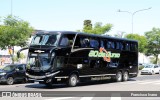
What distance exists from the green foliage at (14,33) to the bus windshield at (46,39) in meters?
16.8

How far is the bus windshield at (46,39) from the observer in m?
21.4

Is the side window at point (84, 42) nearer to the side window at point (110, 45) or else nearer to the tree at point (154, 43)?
the side window at point (110, 45)

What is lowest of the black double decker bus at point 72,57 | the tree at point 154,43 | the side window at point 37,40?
the black double decker bus at point 72,57

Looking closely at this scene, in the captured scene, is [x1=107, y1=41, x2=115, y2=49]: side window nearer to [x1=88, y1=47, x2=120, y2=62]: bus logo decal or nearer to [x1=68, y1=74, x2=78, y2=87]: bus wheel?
[x1=88, y1=47, x2=120, y2=62]: bus logo decal

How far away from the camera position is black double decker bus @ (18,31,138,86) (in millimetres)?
21094

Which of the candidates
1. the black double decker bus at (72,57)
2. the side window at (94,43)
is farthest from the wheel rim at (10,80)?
the side window at (94,43)

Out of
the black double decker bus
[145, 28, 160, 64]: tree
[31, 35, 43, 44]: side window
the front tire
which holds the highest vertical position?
[145, 28, 160, 64]: tree

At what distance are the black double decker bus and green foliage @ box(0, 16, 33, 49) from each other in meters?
14.7

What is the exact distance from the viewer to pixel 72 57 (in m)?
22.5

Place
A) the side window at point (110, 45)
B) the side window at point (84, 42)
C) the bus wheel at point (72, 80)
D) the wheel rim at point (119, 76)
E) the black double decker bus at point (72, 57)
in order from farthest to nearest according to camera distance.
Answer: the wheel rim at point (119, 76)
the side window at point (110, 45)
the side window at point (84, 42)
the bus wheel at point (72, 80)
the black double decker bus at point (72, 57)

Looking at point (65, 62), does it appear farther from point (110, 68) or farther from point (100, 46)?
point (110, 68)

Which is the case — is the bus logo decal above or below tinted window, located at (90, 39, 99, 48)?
below

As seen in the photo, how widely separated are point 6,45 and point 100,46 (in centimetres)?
1736

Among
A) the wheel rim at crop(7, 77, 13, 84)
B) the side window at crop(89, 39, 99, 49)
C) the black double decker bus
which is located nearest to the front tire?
the wheel rim at crop(7, 77, 13, 84)
